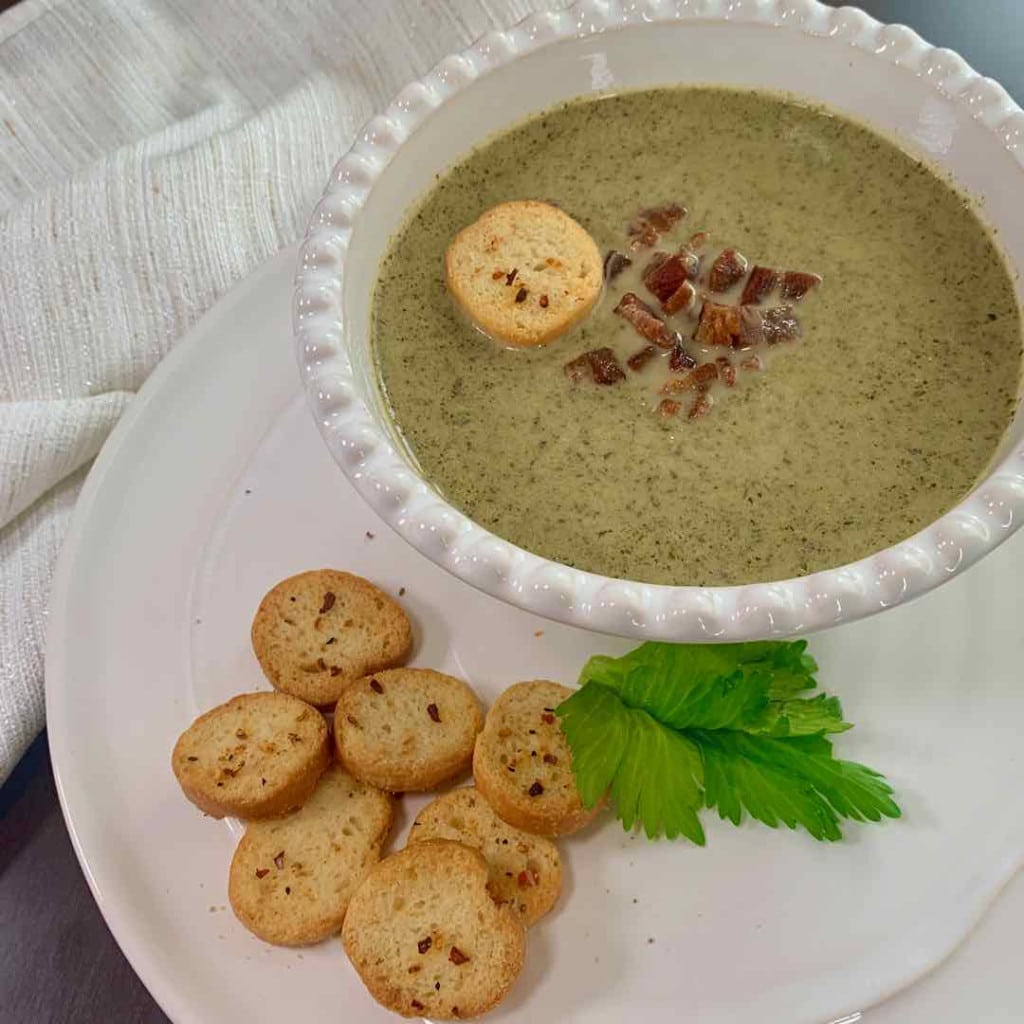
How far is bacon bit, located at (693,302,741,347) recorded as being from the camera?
5.10 feet

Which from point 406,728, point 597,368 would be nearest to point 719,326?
point 597,368

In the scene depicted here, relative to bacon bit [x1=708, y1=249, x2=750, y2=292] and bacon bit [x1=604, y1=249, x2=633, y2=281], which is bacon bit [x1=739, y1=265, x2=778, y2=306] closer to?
bacon bit [x1=708, y1=249, x2=750, y2=292]

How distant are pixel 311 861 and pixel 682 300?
0.85 m

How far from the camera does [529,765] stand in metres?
1.53

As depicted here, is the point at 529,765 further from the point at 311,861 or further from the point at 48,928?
the point at 48,928

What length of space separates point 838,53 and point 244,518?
1.09 metres

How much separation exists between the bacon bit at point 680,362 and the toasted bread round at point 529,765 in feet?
1.45

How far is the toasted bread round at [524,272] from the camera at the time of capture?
63.0 inches

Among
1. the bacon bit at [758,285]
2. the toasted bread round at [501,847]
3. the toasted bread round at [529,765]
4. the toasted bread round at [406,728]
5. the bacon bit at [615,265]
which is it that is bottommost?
the toasted bread round at [501,847]

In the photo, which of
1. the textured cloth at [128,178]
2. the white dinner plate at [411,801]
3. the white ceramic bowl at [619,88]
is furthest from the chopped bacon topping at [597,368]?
the textured cloth at [128,178]

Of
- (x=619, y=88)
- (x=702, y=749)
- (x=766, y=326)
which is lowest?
(x=702, y=749)

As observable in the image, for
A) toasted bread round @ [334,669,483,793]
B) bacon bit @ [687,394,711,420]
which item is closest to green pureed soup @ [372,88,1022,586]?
bacon bit @ [687,394,711,420]

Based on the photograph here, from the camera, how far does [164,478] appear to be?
1867 mm

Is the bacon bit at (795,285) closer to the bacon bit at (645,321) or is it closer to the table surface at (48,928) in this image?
the bacon bit at (645,321)
